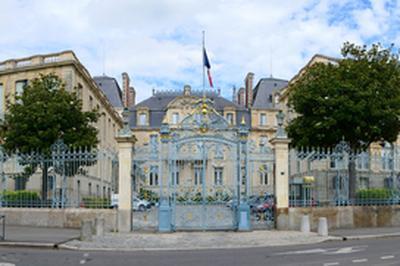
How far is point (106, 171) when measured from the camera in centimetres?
1988

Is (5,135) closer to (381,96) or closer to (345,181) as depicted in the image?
(345,181)

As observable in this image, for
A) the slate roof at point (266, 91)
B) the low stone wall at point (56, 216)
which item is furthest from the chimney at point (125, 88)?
the low stone wall at point (56, 216)

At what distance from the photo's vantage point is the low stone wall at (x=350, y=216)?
706 inches

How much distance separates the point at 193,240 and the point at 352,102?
12.7 metres

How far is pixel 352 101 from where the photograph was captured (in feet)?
80.3

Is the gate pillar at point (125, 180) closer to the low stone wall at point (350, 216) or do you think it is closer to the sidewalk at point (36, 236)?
the sidewalk at point (36, 236)

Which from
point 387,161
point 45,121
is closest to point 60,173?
point 45,121

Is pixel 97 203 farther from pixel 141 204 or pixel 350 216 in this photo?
pixel 350 216

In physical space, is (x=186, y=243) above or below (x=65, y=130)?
below

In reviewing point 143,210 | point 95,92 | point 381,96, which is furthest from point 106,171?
point 95,92

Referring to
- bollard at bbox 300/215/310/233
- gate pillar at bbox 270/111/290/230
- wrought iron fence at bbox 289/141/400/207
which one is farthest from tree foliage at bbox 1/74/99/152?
bollard at bbox 300/215/310/233

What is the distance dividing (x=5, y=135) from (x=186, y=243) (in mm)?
13269

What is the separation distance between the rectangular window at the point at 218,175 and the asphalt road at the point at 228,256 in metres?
4.97

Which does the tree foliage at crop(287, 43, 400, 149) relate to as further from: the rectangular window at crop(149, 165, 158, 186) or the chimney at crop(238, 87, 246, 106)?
the chimney at crop(238, 87, 246, 106)
